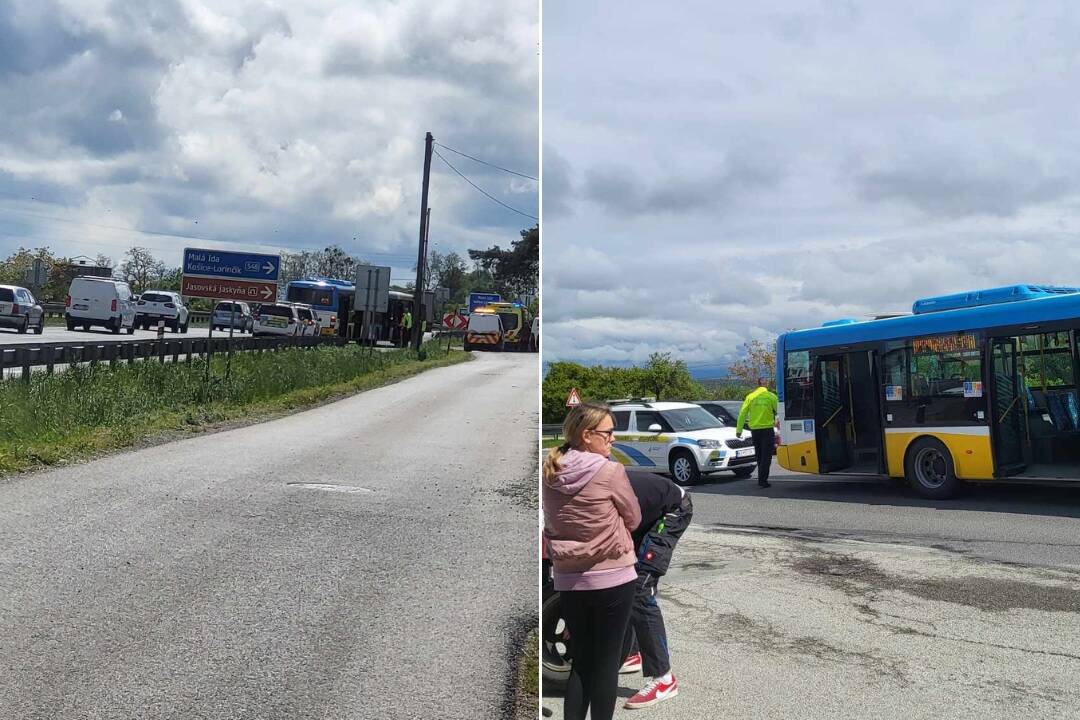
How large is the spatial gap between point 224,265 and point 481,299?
9.33 ft

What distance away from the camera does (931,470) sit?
13.5 m

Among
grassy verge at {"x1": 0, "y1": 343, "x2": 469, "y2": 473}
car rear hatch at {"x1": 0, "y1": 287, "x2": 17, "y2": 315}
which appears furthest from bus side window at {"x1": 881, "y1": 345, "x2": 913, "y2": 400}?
car rear hatch at {"x1": 0, "y1": 287, "x2": 17, "y2": 315}

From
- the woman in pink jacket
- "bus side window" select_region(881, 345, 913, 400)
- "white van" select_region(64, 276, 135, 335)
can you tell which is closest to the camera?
the woman in pink jacket

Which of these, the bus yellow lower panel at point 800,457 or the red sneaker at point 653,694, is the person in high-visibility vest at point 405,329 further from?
the red sneaker at point 653,694

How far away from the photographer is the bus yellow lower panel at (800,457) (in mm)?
15352

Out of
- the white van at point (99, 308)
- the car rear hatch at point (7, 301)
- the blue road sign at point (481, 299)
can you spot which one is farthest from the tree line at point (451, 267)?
the car rear hatch at point (7, 301)

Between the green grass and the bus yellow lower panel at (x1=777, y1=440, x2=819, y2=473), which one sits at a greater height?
the bus yellow lower panel at (x1=777, y1=440, x2=819, y2=473)

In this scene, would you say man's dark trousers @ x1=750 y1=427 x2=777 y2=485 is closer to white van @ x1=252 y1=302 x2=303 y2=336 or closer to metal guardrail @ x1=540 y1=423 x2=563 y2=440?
metal guardrail @ x1=540 y1=423 x2=563 y2=440

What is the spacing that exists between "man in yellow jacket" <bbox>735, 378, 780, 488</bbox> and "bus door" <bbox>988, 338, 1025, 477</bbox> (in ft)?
10.9

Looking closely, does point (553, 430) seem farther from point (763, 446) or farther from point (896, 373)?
point (763, 446)

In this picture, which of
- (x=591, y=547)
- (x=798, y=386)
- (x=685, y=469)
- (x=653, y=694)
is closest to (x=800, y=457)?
(x=798, y=386)

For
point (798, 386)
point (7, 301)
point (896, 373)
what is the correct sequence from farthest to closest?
point (7, 301), point (798, 386), point (896, 373)

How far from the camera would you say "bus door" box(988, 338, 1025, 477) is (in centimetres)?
1255

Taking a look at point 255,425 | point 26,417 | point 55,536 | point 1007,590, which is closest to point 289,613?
point 55,536
